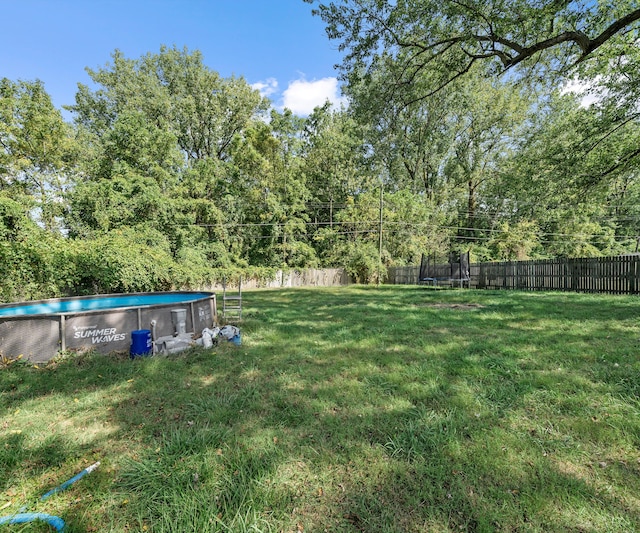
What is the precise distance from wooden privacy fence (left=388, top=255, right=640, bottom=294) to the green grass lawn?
718 centimetres

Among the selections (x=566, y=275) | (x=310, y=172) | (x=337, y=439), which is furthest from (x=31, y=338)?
(x=310, y=172)

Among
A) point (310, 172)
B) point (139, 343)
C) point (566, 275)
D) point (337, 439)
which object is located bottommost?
point (337, 439)

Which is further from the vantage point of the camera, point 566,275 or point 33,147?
point 33,147

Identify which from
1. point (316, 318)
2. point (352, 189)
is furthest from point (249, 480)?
point (352, 189)

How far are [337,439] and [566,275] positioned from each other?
1322cm

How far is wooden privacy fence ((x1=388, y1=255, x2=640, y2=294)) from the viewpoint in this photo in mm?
9398

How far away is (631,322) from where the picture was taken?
5.21 m

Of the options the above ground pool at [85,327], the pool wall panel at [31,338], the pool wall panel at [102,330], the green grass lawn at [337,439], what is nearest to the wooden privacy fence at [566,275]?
the green grass lawn at [337,439]

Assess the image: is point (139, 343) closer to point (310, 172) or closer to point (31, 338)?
point (31, 338)

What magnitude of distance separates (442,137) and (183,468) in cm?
2976

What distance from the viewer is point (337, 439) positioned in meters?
2.24

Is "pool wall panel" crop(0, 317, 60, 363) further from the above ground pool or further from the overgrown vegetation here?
the overgrown vegetation

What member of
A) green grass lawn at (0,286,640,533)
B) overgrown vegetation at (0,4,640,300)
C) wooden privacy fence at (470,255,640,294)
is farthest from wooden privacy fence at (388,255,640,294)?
green grass lawn at (0,286,640,533)

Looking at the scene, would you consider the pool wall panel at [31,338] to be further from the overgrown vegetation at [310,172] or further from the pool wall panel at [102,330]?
the overgrown vegetation at [310,172]
